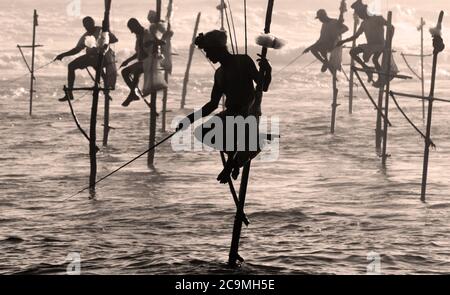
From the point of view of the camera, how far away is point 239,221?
13961 mm

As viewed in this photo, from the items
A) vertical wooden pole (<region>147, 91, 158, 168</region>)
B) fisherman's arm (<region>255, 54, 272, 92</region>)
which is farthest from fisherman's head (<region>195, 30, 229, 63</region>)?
vertical wooden pole (<region>147, 91, 158, 168</region>)

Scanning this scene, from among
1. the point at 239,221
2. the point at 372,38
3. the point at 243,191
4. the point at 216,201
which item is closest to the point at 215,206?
the point at 216,201

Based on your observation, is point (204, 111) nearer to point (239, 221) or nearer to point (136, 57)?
point (239, 221)

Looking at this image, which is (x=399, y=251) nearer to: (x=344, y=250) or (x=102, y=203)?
(x=344, y=250)

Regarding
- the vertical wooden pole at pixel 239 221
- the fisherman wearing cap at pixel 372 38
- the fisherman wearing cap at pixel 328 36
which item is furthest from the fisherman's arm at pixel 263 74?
the fisherman wearing cap at pixel 328 36

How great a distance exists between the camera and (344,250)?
15.7 metres

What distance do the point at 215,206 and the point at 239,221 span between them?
5.19 m

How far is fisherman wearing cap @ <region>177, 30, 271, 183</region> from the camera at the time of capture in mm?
13242

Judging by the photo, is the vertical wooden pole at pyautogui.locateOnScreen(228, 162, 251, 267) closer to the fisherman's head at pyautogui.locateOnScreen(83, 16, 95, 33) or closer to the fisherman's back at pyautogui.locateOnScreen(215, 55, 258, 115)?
the fisherman's back at pyautogui.locateOnScreen(215, 55, 258, 115)

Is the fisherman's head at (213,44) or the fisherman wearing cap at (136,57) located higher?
the fisherman's head at (213,44)

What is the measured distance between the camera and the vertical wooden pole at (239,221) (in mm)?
13477

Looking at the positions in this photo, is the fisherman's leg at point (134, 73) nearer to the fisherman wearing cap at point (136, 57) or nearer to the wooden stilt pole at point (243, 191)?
the fisherman wearing cap at point (136, 57)

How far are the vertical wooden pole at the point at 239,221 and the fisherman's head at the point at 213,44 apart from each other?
3.94 feet
